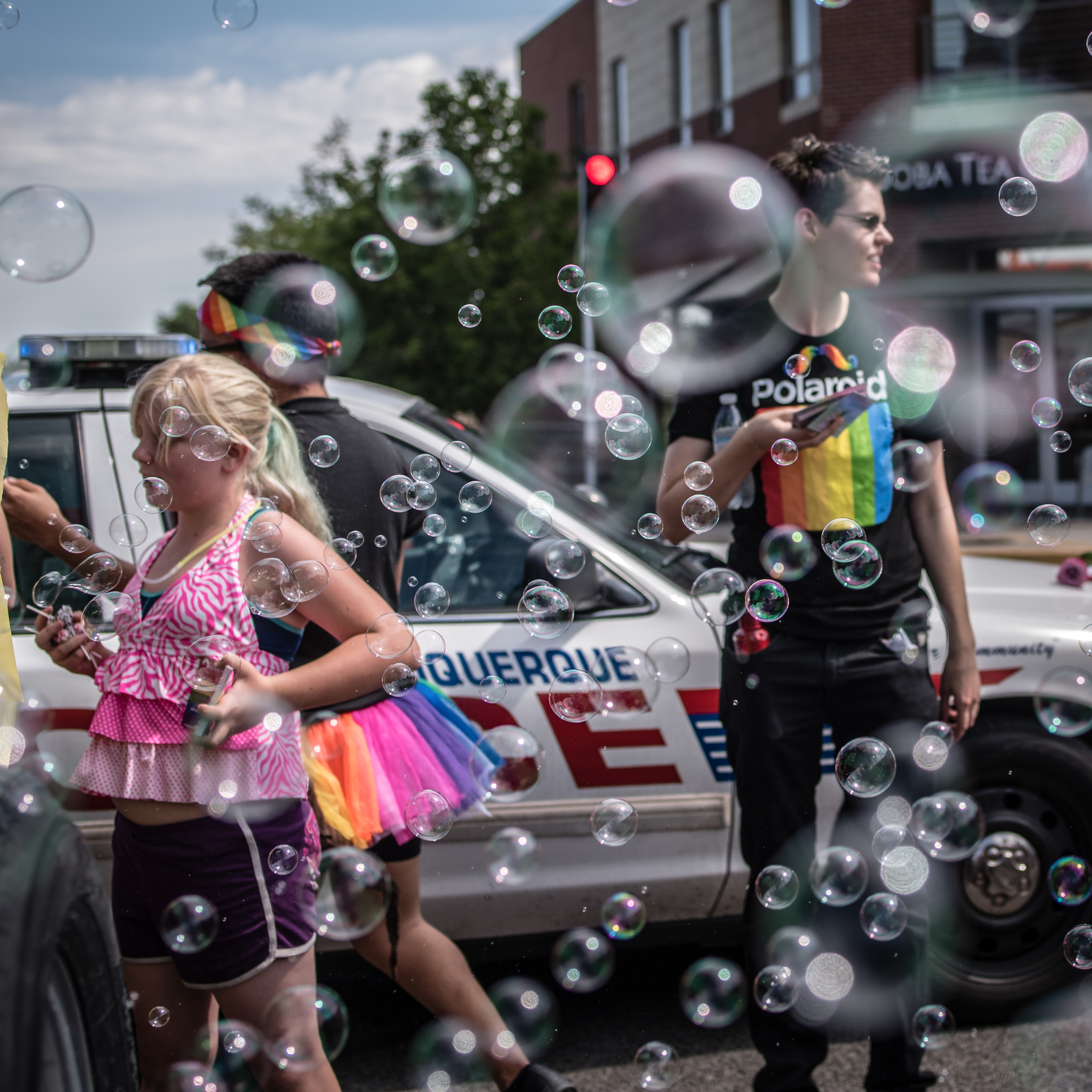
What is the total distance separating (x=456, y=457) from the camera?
2879 millimetres

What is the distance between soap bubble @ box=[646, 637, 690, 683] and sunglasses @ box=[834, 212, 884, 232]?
1028mm

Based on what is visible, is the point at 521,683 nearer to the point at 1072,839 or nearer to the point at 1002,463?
the point at 1072,839

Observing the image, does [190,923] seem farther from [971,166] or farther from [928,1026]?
[971,166]

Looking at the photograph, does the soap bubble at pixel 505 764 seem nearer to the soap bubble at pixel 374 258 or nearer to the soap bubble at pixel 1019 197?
the soap bubble at pixel 374 258

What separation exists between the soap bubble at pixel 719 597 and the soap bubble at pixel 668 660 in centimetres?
10

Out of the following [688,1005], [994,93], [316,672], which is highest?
[994,93]

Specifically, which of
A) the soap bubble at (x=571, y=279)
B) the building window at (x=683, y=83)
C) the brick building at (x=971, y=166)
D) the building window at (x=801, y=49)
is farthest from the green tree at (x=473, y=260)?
the soap bubble at (x=571, y=279)

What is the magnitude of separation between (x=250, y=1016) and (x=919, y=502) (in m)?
1.69

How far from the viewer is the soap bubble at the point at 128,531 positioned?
2625mm

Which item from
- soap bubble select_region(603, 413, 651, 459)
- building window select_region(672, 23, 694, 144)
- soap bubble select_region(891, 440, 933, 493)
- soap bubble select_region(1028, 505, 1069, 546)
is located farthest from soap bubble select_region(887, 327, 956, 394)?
building window select_region(672, 23, 694, 144)

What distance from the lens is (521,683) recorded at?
286cm

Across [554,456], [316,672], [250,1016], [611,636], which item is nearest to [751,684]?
[611,636]

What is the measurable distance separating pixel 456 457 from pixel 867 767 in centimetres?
119

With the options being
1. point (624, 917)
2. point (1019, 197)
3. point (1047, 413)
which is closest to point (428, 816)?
point (624, 917)
